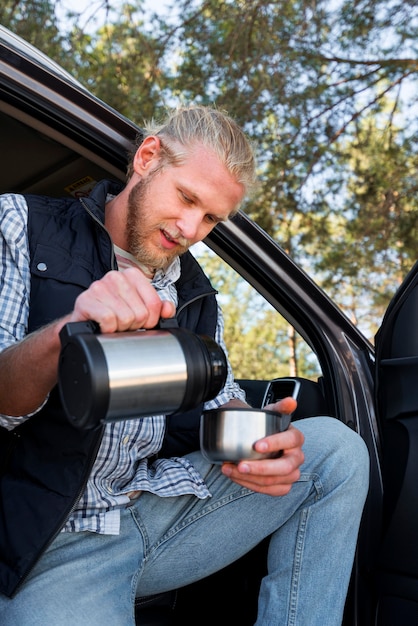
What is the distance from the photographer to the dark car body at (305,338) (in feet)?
5.91

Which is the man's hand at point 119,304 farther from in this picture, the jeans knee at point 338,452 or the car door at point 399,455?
the car door at point 399,455

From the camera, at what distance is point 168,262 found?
6.52 feet

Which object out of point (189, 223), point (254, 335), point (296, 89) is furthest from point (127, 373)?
point (254, 335)

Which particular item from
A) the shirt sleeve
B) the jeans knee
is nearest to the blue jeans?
the jeans knee

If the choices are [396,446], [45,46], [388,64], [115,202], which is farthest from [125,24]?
[396,446]

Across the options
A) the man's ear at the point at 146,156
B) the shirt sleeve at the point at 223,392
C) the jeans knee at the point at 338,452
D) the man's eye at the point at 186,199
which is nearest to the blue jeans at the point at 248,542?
the jeans knee at the point at 338,452

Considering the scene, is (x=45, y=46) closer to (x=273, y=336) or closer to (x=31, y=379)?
(x=273, y=336)

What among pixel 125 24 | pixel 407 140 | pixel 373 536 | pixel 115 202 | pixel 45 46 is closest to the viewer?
pixel 373 536

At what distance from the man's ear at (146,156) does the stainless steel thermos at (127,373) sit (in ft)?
2.77

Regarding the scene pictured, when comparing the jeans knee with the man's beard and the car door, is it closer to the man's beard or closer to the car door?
the car door

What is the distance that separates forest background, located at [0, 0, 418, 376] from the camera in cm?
683

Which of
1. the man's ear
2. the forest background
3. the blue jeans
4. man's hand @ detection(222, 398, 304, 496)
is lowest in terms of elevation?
the blue jeans

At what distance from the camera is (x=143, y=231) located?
1941 mm

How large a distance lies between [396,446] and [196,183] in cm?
85
